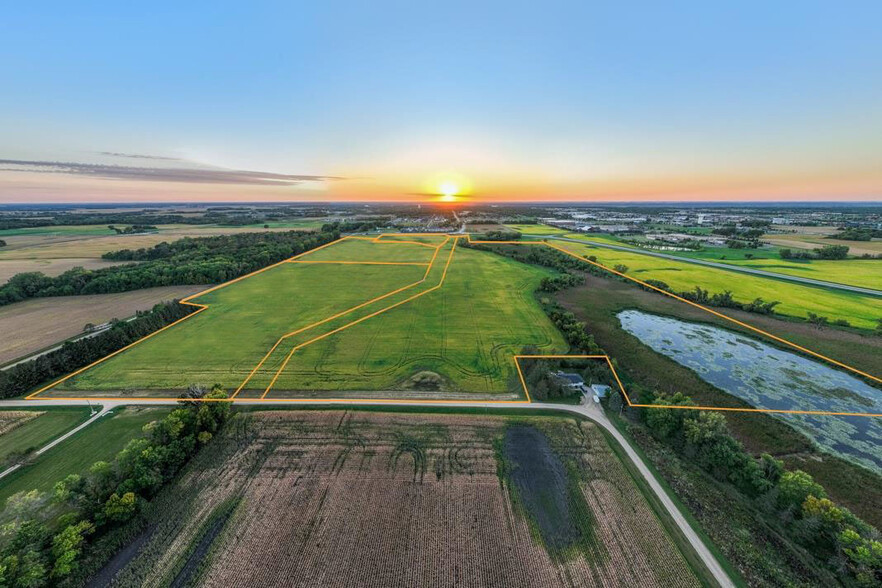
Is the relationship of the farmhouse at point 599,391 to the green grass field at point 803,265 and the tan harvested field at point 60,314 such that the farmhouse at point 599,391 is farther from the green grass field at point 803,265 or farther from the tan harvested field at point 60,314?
the green grass field at point 803,265

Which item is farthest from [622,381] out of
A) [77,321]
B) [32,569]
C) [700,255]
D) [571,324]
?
[700,255]

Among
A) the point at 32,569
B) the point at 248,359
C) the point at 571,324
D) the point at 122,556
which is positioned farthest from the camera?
the point at 571,324

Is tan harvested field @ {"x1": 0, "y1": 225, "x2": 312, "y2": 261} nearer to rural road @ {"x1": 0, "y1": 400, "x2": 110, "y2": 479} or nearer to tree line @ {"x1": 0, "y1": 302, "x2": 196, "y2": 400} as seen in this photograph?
tree line @ {"x1": 0, "y1": 302, "x2": 196, "y2": 400}

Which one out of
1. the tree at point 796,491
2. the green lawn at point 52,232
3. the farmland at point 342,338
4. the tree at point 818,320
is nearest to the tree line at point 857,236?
the tree at point 818,320

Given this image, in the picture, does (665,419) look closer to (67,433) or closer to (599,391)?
(599,391)

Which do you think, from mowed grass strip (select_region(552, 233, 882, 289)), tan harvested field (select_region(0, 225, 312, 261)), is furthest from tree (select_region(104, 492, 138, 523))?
mowed grass strip (select_region(552, 233, 882, 289))

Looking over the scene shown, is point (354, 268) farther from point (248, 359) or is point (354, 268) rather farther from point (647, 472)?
point (647, 472)
